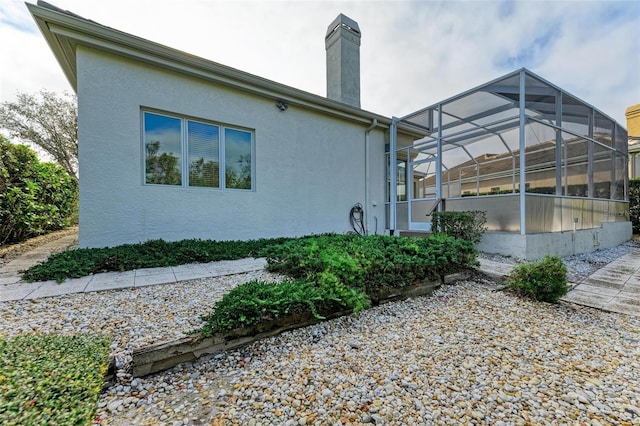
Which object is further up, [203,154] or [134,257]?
[203,154]

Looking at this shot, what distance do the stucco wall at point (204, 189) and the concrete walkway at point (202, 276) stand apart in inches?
49.9

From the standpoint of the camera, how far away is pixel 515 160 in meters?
8.01

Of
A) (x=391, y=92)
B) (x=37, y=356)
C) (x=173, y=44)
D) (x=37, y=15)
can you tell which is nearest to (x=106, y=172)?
(x=37, y=15)

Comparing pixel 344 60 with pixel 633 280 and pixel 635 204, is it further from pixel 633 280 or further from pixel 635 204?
pixel 635 204

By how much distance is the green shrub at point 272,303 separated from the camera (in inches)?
78.9

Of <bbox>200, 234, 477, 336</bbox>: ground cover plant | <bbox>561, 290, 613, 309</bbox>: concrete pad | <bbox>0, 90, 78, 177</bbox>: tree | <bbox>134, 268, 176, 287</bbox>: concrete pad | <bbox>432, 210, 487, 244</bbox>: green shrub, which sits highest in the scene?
<bbox>0, 90, 78, 177</bbox>: tree

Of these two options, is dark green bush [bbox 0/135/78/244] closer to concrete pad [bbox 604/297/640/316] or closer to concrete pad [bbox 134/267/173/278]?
concrete pad [bbox 134/267/173/278]

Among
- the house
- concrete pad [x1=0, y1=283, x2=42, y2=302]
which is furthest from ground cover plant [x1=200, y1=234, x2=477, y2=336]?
the house

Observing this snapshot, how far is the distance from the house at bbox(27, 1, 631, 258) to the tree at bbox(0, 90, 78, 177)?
882 centimetres

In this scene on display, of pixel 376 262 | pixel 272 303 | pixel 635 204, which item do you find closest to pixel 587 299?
pixel 376 262

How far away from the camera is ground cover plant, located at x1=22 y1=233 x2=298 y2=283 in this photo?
11.2ft

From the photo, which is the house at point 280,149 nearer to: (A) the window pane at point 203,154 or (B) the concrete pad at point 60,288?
(A) the window pane at point 203,154

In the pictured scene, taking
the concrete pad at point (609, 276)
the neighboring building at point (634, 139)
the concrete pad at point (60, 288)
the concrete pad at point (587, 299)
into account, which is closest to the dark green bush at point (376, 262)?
the concrete pad at point (587, 299)

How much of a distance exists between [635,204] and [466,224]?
9.74 m
